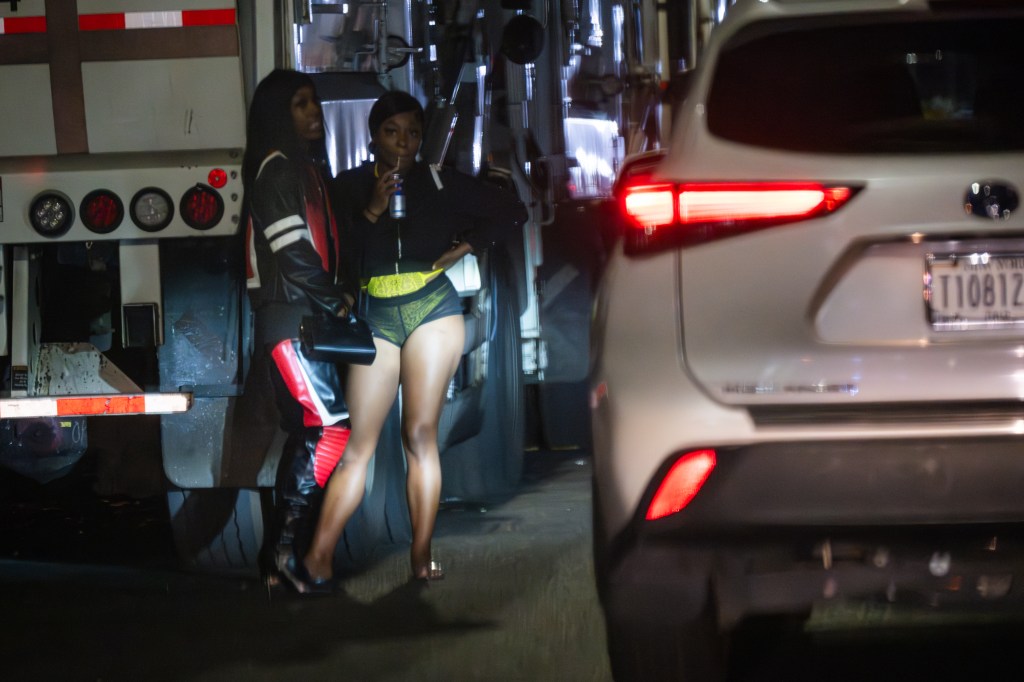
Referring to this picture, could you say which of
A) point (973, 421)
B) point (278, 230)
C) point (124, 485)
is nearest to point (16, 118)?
point (278, 230)

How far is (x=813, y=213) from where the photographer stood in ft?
10.7

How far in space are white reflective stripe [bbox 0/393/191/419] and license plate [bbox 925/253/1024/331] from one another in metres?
3.02

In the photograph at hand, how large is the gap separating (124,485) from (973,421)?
4.78 metres

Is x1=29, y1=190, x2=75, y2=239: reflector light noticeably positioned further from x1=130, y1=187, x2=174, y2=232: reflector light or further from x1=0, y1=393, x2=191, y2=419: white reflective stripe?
x1=0, y1=393, x2=191, y2=419: white reflective stripe

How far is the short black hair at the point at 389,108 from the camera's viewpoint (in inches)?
230

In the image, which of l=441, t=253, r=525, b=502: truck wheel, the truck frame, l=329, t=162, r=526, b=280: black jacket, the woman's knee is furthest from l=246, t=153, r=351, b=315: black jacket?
l=441, t=253, r=525, b=502: truck wheel

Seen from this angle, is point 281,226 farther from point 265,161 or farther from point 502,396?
point 502,396

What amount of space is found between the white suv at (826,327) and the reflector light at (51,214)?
2.73m

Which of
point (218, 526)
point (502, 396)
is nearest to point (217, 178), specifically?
point (218, 526)

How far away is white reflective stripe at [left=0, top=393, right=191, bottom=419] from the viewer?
5340mm

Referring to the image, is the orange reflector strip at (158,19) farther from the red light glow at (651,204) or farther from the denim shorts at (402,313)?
the red light glow at (651,204)

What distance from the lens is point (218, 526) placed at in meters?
5.91

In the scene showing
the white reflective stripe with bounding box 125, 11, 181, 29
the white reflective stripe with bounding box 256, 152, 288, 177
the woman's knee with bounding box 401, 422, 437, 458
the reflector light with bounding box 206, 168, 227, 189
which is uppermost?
the white reflective stripe with bounding box 125, 11, 181, 29

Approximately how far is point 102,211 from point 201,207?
38cm
